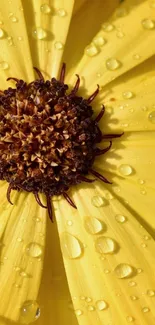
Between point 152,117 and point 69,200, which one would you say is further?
point 69,200

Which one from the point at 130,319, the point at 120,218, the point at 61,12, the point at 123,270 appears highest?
the point at 61,12

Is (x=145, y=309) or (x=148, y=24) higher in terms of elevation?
(x=148, y=24)

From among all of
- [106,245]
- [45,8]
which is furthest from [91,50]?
[106,245]

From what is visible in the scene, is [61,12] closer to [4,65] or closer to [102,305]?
[4,65]

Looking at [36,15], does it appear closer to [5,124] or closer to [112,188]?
[5,124]

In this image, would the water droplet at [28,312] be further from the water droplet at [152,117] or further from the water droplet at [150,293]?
the water droplet at [152,117]

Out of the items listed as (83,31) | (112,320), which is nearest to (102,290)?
(112,320)
